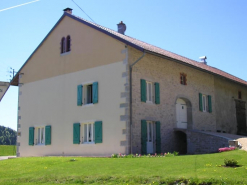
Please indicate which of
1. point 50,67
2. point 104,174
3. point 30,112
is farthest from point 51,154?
point 104,174

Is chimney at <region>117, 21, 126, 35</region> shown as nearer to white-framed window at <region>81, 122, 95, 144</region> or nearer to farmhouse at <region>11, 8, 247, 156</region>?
farmhouse at <region>11, 8, 247, 156</region>

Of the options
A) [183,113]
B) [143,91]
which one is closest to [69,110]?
[143,91]

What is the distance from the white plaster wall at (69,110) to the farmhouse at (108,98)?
0.05 metres

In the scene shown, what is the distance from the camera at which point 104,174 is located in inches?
399

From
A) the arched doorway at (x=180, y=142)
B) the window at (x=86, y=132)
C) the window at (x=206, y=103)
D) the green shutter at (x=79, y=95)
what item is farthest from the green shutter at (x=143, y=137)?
the window at (x=206, y=103)

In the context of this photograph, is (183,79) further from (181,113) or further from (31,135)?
(31,135)

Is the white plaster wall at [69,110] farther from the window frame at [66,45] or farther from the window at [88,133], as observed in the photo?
the window frame at [66,45]

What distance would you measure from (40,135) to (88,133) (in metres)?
4.22

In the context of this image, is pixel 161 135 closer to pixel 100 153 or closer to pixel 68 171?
pixel 100 153

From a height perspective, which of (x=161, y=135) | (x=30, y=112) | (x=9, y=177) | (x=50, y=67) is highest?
(x=50, y=67)

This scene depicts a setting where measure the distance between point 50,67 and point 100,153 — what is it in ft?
22.0

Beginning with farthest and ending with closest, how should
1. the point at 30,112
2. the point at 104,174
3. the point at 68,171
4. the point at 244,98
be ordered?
the point at 244,98
the point at 30,112
the point at 68,171
the point at 104,174

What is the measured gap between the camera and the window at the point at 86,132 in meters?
17.7

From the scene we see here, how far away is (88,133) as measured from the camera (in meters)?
18.4
